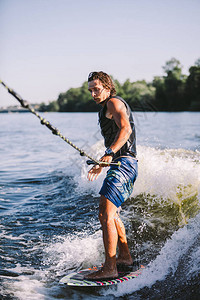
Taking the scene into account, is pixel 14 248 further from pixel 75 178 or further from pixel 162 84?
pixel 162 84

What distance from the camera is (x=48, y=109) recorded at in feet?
426

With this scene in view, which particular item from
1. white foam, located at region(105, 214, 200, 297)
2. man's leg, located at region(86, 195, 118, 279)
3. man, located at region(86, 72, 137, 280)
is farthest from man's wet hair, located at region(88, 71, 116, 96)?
white foam, located at region(105, 214, 200, 297)

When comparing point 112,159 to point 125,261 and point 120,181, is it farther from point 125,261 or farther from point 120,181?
point 125,261

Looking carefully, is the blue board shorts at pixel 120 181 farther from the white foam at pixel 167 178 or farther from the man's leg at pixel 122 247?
the white foam at pixel 167 178

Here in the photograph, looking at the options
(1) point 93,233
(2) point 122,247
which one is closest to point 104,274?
(2) point 122,247

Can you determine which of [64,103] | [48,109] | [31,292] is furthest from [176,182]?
[48,109]

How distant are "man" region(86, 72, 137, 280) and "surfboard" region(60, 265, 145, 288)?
8cm

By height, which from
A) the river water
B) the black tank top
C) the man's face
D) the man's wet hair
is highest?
the man's wet hair

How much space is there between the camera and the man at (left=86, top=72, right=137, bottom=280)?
12.0ft

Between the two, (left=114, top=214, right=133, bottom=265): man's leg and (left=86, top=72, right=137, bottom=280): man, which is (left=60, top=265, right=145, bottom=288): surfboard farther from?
(left=114, top=214, right=133, bottom=265): man's leg

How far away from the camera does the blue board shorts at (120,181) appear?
12.2 ft

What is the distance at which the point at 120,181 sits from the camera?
3.76 m

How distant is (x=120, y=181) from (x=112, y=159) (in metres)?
0.35

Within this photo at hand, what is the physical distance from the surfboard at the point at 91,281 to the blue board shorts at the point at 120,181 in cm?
89
